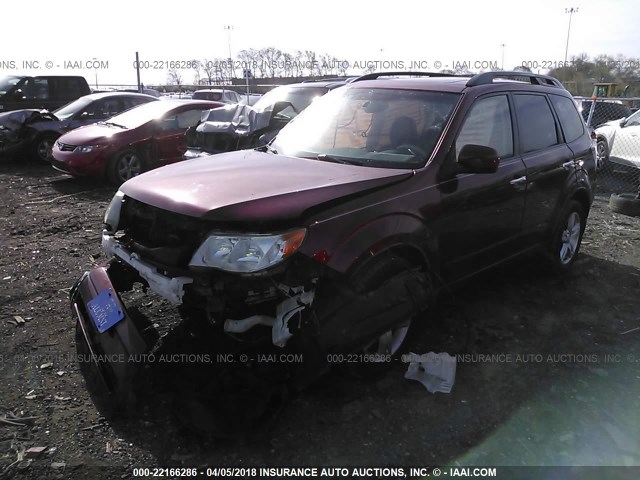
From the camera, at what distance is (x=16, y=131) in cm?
1074

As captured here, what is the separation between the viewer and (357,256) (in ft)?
9.29

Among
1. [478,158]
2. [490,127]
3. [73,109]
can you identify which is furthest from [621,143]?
[73,109]

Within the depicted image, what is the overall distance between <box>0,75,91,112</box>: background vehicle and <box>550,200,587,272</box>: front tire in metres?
12.8

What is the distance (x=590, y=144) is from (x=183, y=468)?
4969 mm

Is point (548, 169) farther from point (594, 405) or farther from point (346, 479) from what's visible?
point (346, 479)

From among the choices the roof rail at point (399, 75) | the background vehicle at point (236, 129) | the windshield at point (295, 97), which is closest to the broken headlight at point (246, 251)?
the roof rail at point (399, 75)

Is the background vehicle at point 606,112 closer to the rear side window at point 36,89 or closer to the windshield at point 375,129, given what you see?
the windshield at point 375,129

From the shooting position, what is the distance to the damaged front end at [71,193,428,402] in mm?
2586

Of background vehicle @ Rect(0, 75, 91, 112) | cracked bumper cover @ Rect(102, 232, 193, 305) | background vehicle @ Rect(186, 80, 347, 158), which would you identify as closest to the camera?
cracked bumper cover @ Rect(102, 232, 193, 305)

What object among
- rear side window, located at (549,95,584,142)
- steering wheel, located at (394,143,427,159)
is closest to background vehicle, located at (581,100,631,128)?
rear side window, located at (549,95,584,142)

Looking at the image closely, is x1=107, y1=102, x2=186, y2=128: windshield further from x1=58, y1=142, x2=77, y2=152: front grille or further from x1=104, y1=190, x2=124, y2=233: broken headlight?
x1=104, y1=190, x2=124, y2=233: broken headlight

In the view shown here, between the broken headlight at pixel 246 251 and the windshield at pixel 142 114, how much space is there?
7.17 meters

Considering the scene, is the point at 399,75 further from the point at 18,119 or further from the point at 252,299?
the point at 18,119

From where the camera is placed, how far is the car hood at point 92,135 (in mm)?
8594
